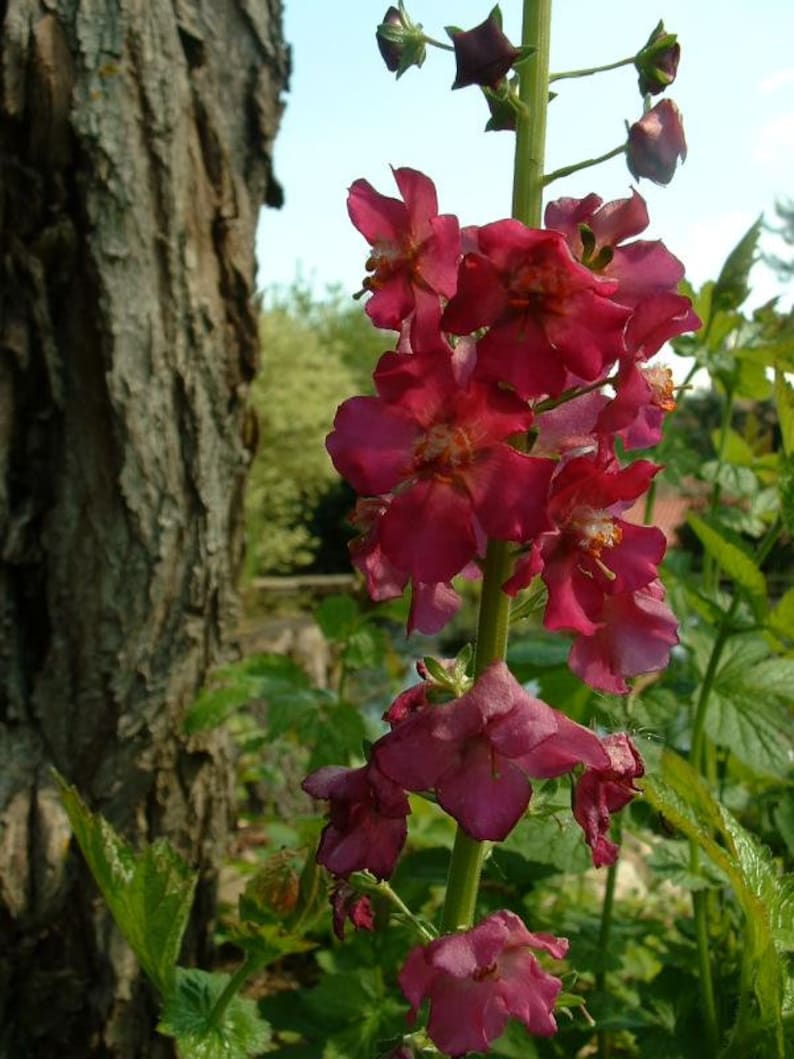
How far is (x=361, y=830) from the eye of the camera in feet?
3.98

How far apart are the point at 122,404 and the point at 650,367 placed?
142 cm

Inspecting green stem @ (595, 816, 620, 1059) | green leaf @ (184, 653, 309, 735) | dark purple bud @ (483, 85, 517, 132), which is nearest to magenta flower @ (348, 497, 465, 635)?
dark purple bud @ (483, 85, 517, 132)

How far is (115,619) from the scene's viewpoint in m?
2.44

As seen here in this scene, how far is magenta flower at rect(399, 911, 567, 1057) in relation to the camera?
1167 millimetres

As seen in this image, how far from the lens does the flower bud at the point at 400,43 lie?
50.4 inches

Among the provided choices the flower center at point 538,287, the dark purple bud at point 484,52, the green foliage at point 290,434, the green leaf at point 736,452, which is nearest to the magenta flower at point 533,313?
the flower center at point 538,287

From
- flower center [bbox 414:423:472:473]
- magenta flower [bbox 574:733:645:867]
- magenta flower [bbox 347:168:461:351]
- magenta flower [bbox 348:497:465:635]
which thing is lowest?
magenta flower [bbox 574:733:645:867]

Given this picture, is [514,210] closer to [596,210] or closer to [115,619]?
[596,210]

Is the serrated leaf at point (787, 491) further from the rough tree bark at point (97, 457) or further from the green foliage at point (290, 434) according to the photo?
the green foliage at point (290, 434)

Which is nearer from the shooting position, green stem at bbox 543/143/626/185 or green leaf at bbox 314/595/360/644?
green stem at bbox 543/143/626/185

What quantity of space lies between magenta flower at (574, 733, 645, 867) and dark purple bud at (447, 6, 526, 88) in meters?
0.72

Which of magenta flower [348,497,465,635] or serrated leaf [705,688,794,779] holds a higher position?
magenta flower [348,497,465,635]

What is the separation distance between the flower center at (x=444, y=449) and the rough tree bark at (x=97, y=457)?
1428 millimetres

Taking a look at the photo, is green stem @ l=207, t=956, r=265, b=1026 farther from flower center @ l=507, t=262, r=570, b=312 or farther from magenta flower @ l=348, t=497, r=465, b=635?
flower center @ l=507, t=262, r=570, b=312
